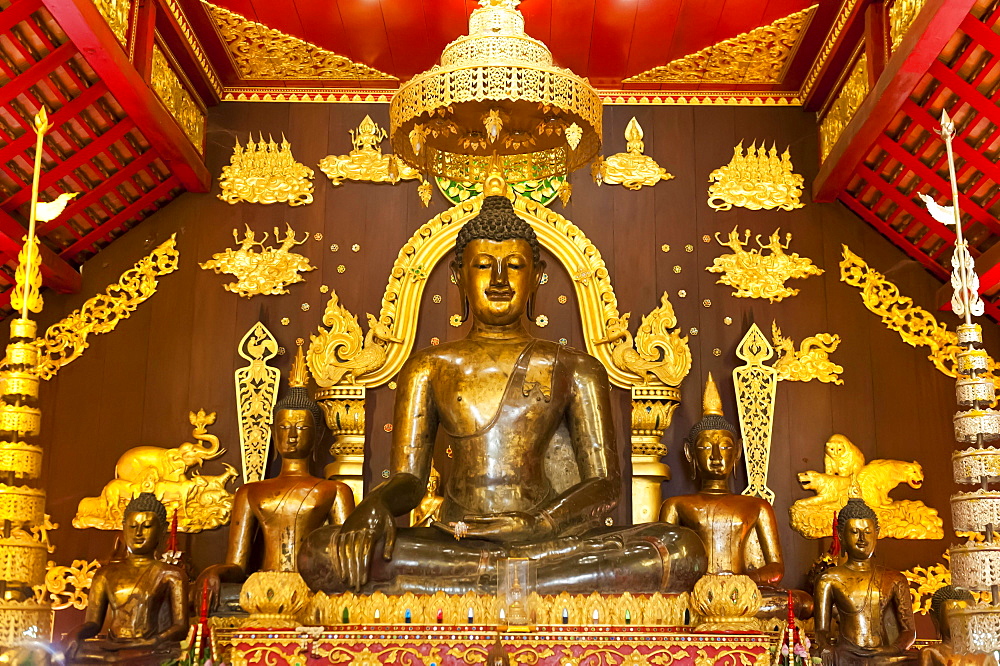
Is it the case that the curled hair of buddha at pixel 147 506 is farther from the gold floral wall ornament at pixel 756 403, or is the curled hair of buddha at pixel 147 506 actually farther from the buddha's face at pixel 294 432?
the gold floral wall ornament at pixel 756 403

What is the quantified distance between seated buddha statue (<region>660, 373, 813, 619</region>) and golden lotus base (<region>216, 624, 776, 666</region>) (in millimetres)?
1366

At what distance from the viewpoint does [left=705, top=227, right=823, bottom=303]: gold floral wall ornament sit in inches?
213

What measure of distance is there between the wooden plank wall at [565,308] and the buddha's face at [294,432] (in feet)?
1.36

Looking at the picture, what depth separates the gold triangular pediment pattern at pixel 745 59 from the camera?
5.21 meters

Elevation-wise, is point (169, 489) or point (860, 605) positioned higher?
point (169, 489)

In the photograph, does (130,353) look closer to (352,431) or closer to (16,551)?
(352,431)

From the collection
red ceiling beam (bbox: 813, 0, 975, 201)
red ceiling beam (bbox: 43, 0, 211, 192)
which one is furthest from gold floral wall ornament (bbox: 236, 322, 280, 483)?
red ceiling beam (bbox: 813, 0, 975, 201)

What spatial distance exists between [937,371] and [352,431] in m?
2.55

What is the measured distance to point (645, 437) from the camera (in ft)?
16.6

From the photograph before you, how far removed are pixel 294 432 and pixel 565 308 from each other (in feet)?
4.45

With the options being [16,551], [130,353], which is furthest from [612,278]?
[16,551]

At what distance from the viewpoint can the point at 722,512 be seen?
4773 millimetres

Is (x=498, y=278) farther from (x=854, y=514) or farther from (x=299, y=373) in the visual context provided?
(x=854, y=514)

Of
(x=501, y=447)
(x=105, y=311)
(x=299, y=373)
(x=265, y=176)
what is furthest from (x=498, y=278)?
(x=105, y=311)
